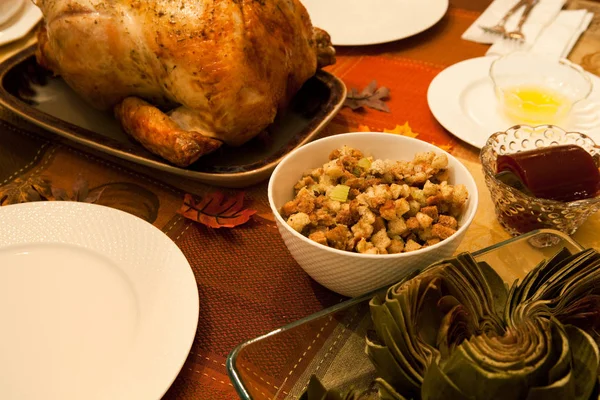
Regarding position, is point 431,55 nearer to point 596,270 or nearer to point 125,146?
point 125,146

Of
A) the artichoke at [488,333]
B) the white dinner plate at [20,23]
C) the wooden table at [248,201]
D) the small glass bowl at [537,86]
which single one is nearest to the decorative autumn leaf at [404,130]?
the wooden table at [248,201]

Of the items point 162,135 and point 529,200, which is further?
point 162,135

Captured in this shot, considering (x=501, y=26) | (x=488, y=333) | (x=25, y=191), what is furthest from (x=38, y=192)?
Answer: (x=501, y=26)

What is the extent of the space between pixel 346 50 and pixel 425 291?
45.5 inches

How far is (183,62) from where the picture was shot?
3.43ft

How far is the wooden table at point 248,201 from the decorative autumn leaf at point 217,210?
0.02 metres

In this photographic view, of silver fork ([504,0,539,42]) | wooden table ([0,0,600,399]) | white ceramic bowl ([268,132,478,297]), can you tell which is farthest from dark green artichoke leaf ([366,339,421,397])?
silver fork ([504,0,539,42])

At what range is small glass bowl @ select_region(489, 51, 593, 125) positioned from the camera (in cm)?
133

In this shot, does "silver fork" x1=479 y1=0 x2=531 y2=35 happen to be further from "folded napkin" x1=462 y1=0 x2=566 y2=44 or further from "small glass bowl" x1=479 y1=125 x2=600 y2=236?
"small glass bowl" x1=479 y1=125 x2=600 y2=236

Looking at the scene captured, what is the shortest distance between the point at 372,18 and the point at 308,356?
1318 millimetres

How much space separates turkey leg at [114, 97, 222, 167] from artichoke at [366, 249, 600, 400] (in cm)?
52

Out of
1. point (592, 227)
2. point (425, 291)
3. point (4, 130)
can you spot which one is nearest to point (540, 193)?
point (592, 227)

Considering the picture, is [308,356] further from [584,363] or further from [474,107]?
[474,107]

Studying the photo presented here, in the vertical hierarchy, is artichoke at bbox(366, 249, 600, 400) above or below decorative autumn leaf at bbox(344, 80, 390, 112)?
above
